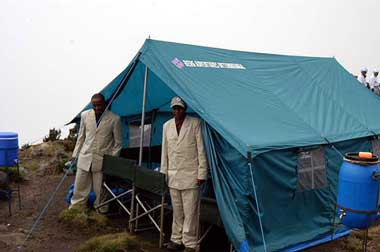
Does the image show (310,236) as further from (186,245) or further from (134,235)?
(134,235)

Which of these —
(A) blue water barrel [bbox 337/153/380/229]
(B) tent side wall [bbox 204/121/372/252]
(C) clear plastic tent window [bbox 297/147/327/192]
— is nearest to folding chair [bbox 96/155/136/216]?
(B) tent side wall [bbox 204/121/372/252]

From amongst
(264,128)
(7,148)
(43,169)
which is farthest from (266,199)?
(43,169)

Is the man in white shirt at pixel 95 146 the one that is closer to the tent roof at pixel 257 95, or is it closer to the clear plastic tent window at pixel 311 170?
the tent roof at pixel 257 95

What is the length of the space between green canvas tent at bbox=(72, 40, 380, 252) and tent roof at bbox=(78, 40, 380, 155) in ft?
0.05

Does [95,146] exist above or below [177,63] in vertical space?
below

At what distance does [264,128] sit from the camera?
4.87 metres

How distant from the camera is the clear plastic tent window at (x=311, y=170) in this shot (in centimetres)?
498

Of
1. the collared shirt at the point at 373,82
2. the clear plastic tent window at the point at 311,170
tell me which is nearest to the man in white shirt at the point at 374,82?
the collared shirt at the point at 373,82

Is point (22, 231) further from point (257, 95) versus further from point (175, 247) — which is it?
point (257, 95)

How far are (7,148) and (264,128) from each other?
3.38 metres

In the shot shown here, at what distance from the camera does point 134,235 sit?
5.20m

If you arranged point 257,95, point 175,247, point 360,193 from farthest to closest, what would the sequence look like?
1. point 257,95
2. point 175,247
3. point 360,193

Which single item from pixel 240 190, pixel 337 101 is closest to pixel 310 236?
pixel 240 190

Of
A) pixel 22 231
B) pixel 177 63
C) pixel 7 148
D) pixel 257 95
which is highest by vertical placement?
pixel 177 63
